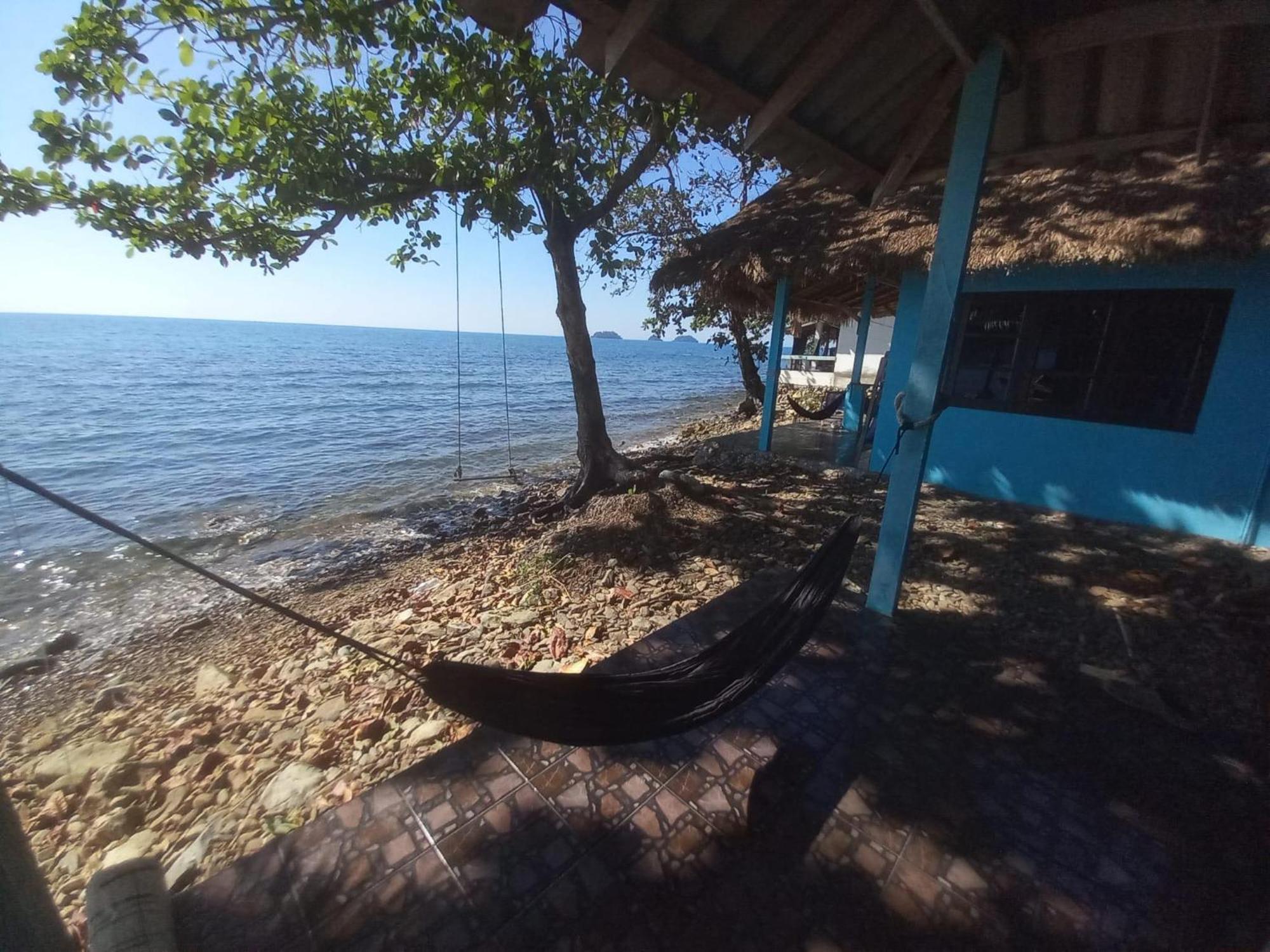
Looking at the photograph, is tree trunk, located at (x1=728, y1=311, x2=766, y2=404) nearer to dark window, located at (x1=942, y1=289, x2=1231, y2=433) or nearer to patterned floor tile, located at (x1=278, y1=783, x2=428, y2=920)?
dark window, located at (x1=942, y1=289, x2=1231, y2=433)

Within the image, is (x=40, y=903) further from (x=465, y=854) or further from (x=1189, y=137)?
(x=1189, y=137)

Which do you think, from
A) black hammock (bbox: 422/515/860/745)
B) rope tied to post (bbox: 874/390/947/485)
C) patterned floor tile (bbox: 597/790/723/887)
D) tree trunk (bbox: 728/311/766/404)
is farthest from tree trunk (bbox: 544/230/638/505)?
tree trunk (bbox: 728/311/766/404)

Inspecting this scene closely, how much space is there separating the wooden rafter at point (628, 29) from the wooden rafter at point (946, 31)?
0.83 metres

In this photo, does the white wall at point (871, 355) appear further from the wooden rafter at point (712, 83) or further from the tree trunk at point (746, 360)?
the wooden rafter at point (712, 83)

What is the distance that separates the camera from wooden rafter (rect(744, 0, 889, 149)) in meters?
1.73

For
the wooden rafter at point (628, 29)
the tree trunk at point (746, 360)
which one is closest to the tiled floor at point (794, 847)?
the wooden rafter at point (628, 29)

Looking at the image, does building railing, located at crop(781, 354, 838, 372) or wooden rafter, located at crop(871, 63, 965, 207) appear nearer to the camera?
wooden rafter, located at crop(871, 63, 965, 207)

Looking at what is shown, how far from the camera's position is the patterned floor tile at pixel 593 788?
58.7 inches

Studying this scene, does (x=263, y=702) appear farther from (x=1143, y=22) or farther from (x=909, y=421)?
(x=1143, y=22)

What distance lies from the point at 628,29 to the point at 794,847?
246 cm

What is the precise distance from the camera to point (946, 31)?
65.9 inches

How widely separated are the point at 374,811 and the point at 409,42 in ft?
13.6

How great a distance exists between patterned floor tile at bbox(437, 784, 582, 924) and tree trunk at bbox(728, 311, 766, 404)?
915 centimetres

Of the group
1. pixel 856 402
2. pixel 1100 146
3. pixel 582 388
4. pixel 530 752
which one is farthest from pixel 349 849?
pixel 856 402
